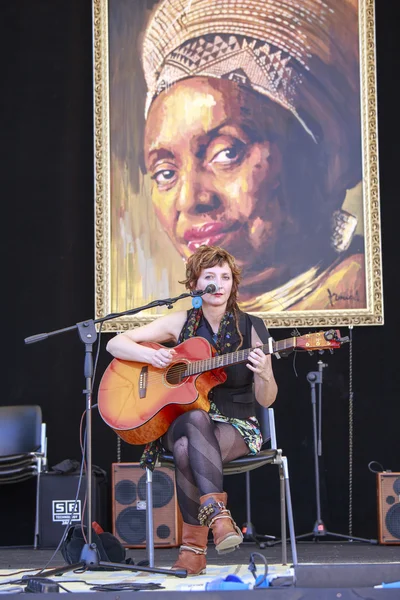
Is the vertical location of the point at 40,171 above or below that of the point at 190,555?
above

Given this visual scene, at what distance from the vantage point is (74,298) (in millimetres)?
5047

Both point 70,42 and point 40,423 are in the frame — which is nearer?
point 40,423

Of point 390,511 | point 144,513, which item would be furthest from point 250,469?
point 390,511

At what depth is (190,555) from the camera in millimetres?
2871

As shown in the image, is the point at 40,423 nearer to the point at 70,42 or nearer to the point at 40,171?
the point at 40,171

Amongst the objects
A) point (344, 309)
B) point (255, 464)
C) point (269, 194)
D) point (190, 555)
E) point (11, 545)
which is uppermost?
point (269, 194)

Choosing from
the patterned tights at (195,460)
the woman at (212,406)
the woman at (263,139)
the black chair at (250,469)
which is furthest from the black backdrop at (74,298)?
the patterned tights at (195,460)

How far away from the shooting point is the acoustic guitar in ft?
9.89

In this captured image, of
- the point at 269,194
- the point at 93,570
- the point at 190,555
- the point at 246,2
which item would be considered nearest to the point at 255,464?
the point at 190,555

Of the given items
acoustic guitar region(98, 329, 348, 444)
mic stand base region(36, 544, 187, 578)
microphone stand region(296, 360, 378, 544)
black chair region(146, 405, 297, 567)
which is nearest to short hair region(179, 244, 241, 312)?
acoustic guitar region(98, 329, 348, 444)

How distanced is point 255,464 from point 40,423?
194 cm

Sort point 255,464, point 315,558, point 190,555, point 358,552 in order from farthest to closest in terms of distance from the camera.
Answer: point 358,552, point 315,558, point 255,464, point 190,555

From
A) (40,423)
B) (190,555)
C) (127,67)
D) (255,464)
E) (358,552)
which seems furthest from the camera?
(127,67)
